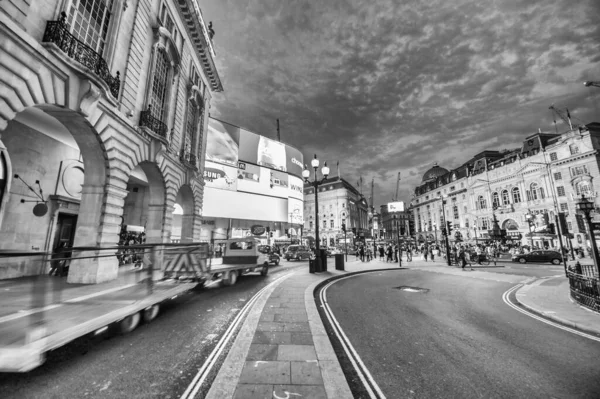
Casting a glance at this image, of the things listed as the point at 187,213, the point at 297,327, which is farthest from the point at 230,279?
the point at 187,213

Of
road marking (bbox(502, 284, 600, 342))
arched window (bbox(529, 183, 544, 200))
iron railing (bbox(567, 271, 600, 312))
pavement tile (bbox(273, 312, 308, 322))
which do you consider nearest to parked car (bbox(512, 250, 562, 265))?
road marking (bbox(502, 284, 600, 342))

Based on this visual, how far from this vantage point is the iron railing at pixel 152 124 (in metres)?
12.7

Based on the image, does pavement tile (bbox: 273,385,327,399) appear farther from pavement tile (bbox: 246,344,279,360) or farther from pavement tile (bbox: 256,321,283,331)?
pavement tile (bbox: 256,321,283,331)

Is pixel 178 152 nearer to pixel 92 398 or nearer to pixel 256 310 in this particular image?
pixel 256 310

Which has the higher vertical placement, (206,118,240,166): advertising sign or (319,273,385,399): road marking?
(206,118,240,166): advertising sign

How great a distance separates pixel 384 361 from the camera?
13.7 ft

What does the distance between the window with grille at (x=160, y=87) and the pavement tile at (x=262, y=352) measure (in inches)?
604

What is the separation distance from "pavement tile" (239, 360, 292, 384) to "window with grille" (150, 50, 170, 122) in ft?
51.8

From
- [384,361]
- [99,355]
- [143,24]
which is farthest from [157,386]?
[143,24]

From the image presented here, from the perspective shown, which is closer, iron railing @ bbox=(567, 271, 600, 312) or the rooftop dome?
iron railing @ bbox=(567, 271, 600, 312)

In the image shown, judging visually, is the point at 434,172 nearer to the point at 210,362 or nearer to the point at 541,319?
→ the point at 541,319

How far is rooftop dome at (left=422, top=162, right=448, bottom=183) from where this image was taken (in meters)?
98.3

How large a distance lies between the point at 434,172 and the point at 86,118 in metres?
112

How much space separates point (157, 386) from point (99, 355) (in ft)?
6.15
